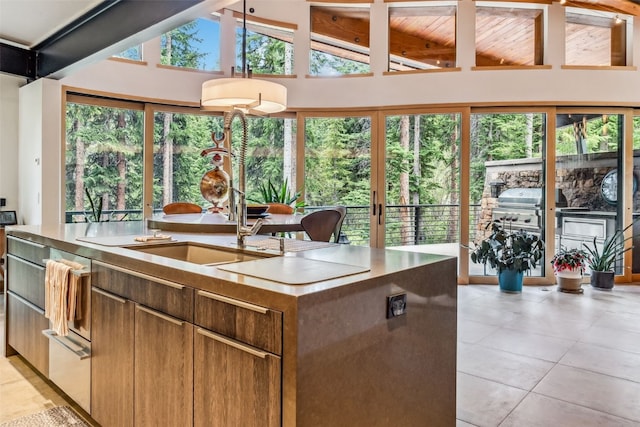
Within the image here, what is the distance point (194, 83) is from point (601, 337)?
519 cm

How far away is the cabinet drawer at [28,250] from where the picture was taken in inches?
95.2

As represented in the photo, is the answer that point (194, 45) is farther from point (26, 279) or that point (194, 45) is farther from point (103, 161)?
point (26, 279)

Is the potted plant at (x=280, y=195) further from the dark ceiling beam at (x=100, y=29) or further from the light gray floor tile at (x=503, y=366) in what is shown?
the light gray floor tile at (x=503, y=366)

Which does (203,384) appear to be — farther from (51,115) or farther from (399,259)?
(51,115)

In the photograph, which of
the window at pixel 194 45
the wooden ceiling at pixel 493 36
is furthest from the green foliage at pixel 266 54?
the wooden ceiling at pixel 493 36

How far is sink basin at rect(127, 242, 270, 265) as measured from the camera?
1.95 m

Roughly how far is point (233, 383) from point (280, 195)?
4.37m

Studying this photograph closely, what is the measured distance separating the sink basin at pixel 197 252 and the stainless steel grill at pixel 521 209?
441 cm

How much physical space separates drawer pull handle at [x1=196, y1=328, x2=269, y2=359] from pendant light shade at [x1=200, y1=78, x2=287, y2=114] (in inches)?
70.9

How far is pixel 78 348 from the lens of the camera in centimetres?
208

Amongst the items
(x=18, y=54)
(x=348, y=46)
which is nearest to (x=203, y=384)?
(x=18, y=54)

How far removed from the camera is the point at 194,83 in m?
5.53

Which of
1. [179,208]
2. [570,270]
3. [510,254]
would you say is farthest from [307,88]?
[570,270]

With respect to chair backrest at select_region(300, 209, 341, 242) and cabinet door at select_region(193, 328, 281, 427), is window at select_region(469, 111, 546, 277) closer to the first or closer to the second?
chair backrest at select_region(300, 209, 341, 242)
